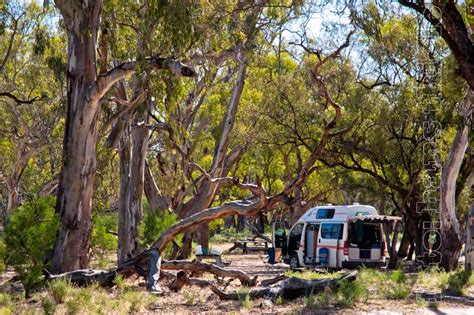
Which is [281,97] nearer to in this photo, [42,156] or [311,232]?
[311,232]

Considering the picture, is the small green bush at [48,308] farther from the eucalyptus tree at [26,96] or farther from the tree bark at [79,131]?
the eucalyptus tree at [26,96]

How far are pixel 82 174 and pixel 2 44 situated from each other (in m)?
16.3

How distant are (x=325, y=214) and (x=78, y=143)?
11.2m

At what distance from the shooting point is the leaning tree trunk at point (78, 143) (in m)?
14.7

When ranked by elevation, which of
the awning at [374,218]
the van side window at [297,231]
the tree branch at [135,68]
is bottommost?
the van side window at [297,231]

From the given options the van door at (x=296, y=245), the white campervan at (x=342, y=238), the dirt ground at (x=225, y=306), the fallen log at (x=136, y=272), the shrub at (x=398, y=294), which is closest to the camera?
the dirt ground at (x=225, y=306)

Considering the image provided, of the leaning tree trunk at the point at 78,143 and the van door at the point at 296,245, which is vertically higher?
the leaning tree trunk at the point at 78,143

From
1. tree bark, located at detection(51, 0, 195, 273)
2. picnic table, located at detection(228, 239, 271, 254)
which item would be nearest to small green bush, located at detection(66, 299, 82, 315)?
tree bark, located at detection(51, 0, 195, 273)

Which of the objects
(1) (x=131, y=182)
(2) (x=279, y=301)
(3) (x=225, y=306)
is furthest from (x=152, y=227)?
(2) (x=279, y=301)

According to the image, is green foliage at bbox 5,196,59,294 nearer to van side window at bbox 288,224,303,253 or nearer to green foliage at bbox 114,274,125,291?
green foliage at bbox 114,274,125,291

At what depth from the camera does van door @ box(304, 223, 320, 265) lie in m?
23.5

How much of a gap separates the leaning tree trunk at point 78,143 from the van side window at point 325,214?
1050cm

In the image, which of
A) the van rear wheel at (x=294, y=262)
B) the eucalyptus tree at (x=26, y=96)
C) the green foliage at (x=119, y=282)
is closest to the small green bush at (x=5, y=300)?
the green foliage at (x=119, y=282)

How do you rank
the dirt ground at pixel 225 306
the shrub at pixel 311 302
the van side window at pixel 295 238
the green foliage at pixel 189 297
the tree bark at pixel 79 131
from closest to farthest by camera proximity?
the dirt ground at pixel 225 306 < the shrub at pixel 311 302 < the green foliage at pixel 189 297 < the tree bark at pixel 79 131 < the van side window at pixel 295 238
